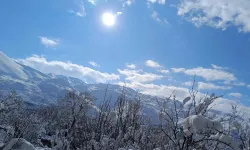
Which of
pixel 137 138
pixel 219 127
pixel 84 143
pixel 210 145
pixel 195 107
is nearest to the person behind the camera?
pixel 219 127

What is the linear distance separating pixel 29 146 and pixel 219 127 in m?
5.63

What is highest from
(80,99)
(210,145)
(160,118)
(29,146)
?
(80,99)

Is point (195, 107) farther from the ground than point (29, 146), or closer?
farther from the ground

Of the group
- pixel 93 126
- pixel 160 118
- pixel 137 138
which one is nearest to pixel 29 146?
pixel 160 118

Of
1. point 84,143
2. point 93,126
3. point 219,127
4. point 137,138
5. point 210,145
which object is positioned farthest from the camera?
point 137,138

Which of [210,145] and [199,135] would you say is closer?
[199,135]

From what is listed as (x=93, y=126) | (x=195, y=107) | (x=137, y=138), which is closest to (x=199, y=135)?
(x=195, y=107)

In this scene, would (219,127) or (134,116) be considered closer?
(219,127)

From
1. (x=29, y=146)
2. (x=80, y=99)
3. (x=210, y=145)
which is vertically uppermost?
(x=80, y=99)

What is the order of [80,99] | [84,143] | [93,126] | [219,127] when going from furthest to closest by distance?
[80,99] → [93,126] → [84,143] → [219,127]

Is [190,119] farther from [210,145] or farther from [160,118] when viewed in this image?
[210,145]

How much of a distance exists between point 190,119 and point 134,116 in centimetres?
1530

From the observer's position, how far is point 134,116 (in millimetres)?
21172

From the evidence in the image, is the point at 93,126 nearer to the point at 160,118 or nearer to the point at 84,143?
the point at 84,143
